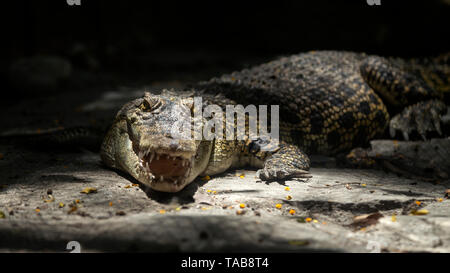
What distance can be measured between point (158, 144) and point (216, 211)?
73cm

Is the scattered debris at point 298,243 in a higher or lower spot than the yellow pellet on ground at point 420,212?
lower

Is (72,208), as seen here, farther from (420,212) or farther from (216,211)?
(420,212)

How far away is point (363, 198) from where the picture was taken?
3273 mm

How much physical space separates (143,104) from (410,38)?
7.80 meters

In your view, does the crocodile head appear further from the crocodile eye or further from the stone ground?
the stone ground

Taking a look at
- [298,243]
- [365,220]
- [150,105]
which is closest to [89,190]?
[150,105]

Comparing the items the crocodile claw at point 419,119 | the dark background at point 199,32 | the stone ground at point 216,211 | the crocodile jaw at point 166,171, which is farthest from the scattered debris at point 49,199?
the dark background at point 199,32

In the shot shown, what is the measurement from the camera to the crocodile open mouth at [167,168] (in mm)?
3002

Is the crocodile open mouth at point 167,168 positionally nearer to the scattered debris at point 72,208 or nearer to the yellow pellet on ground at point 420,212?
the scattered debris at point 72,208

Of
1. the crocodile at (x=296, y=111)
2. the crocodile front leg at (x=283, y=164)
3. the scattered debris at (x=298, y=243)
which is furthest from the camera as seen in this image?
the crocodile front leg at (x=283, y=164)

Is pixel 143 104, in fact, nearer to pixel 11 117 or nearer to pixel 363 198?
pixel 363 198

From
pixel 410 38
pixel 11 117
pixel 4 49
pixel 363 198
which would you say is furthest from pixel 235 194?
pixel 4 49

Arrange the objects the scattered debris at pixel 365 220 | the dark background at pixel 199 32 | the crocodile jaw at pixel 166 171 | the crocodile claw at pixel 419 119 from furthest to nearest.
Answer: the dark background at pixel 199 32 → the crocodile claw at pixel 419 119 → the crocodile jaw at pixel 166 171 → the scattered debris at pixel 365 220

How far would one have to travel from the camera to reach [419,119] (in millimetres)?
5328
